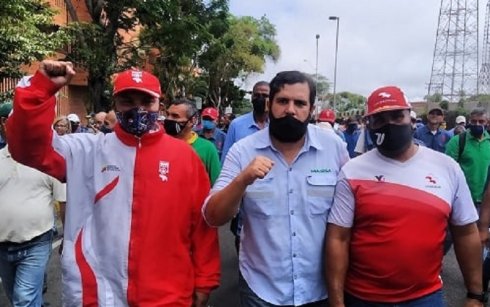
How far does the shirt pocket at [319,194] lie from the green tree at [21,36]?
9733mm

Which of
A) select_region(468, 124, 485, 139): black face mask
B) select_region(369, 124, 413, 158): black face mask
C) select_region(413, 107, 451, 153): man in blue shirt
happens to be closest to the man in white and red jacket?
select_region(369, 124, 413, 158): black face mask

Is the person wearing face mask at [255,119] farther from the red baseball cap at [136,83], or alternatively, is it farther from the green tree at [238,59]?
the green tree at [238,59]

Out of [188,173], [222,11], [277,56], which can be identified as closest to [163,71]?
[222,11]

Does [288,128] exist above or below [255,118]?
above

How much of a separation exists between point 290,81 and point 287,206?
2.11 feet

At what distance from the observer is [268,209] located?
2900 millimetres

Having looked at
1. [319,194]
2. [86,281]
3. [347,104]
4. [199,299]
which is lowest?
[347,104]

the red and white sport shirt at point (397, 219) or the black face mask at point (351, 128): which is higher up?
the red and white sport shirt at point (397, 219)

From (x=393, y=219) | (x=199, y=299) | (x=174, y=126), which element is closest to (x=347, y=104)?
(x=174, y=126)

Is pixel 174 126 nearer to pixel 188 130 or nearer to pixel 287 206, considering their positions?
pixel 188 130

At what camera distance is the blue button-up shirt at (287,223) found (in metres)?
2.89

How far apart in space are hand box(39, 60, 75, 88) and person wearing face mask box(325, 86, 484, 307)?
146 centimetres

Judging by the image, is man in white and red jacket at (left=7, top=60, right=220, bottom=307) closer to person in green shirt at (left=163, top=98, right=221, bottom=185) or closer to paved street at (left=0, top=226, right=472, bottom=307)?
person in green shirt at (left=163, top=98, right=221, bottom=185)

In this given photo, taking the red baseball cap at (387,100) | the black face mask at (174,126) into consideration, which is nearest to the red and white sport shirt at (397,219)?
the red baseball cap at (387,100)
